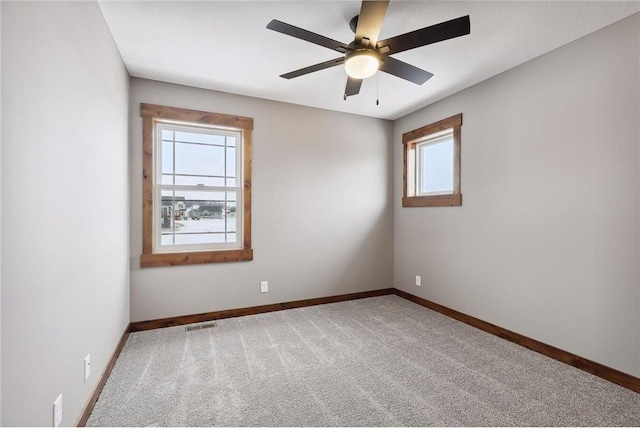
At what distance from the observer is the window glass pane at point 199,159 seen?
3.28 m

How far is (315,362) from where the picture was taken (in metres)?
2.40

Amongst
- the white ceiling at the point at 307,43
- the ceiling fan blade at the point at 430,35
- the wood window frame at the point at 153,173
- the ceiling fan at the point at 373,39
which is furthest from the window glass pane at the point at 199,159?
the ceiling fan blade at the point at 430,35

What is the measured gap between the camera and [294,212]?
3.77m

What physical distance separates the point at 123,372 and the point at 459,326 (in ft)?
10.1

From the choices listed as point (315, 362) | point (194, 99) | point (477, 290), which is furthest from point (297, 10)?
point (477, 290)

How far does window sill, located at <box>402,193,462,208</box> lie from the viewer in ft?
11.2

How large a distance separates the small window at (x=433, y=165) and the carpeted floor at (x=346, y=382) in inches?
60.9

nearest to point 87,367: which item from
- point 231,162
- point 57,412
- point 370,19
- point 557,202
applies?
point 57,412

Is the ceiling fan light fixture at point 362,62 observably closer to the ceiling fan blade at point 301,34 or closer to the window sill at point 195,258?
the ceiling fan blade at point 301,34

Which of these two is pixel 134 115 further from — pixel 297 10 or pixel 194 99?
pixel 297 10

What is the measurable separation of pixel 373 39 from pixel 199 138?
2275mm

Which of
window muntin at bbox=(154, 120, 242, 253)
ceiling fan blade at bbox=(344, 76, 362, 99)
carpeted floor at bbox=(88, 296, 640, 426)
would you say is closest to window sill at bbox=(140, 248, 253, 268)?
window muntin at bbox=(154, 120, 242, 253)

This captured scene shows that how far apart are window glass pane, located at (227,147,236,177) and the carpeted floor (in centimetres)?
170

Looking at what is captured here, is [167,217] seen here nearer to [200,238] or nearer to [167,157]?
[200,238]
